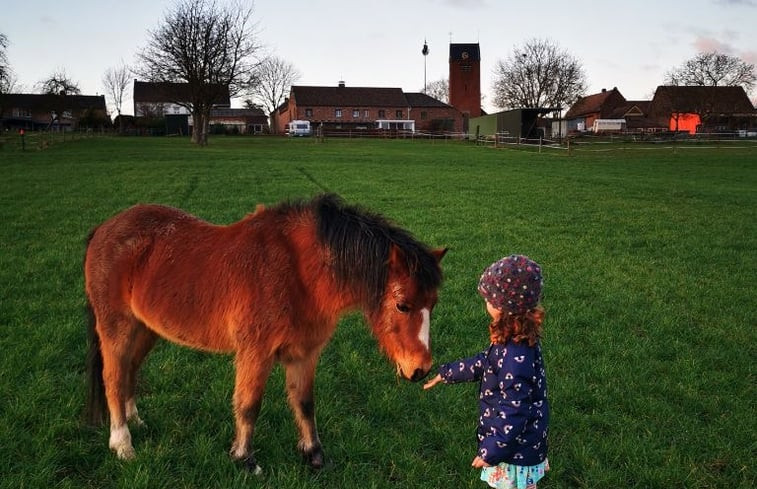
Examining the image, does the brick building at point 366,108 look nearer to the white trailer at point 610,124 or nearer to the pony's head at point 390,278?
the white trailer at point 610,124

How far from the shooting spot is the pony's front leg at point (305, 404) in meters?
3.88

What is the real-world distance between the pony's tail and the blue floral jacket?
9.51 ft

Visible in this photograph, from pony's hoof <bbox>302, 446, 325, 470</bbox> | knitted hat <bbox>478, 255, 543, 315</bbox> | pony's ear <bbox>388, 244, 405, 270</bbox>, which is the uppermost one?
pony's ear <bbox>388, 244, 405, 270</bbox>

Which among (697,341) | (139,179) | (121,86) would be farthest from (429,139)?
(121,86)

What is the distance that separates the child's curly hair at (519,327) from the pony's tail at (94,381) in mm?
2992

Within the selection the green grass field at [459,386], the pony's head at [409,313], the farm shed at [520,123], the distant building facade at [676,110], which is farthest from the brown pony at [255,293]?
the distant building facade at [676,110]

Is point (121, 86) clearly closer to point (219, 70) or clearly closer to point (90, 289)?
point (219, 70)

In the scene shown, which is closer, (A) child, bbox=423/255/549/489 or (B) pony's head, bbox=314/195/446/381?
(A) child, bbox=423/255/549/489

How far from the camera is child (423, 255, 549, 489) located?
117 inches

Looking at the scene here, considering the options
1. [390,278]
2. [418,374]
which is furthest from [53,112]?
[418,374]

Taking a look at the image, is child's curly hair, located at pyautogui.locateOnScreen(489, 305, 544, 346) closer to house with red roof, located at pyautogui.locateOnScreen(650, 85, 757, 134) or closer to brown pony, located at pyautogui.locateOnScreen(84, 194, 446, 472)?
brown pony, located at pyautogui.locateOnScreen(84, 194, 446, 472)

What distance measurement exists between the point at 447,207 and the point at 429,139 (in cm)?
5674

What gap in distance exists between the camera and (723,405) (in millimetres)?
4992

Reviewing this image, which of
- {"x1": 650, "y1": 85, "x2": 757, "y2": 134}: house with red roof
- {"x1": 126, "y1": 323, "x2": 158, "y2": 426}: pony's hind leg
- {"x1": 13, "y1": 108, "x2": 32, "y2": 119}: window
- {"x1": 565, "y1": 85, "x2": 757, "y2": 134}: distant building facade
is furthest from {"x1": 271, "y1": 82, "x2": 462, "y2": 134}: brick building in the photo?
{"x1": 126, "y1": 323, "x2": 158, "y2": 426}: pony's hind leg
